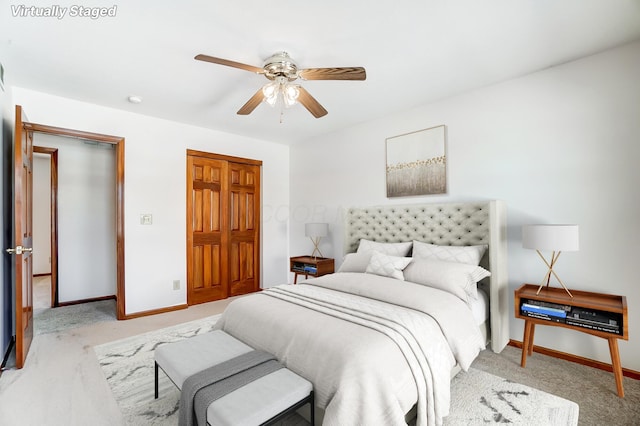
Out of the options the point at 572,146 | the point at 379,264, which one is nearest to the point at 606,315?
the point at 572,146

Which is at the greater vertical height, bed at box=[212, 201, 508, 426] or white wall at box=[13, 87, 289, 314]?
white wall at box=[13, 87, 289, 314]

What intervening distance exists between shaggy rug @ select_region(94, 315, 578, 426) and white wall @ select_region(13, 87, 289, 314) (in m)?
1.33

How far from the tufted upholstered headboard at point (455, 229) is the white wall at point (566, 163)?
0.55 ft

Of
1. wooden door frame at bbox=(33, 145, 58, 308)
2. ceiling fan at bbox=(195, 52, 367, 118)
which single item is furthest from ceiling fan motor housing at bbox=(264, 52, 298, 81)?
wooden door frame at bbox=(33, 145, 58, 308)

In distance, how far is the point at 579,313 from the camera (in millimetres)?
2154

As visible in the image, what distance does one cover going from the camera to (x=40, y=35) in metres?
2.12

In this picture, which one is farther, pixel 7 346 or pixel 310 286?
pixel 310 286

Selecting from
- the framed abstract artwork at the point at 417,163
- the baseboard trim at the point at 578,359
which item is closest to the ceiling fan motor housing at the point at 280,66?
the framed abstract artwork at the point at 417,163

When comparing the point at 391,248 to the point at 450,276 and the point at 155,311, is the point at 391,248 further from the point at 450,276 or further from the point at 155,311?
the point at 155,311

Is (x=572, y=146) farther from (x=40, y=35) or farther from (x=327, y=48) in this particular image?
(x=40, y=35)

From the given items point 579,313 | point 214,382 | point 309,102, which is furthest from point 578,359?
point 309,102

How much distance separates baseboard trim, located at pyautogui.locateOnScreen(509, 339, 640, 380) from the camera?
224 centimetres

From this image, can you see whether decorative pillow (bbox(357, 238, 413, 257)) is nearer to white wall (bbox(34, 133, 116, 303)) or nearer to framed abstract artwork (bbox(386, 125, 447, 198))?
framed abstract artwork (bbox(386, 125, 447, 198))

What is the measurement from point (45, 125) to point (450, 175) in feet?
14.7
